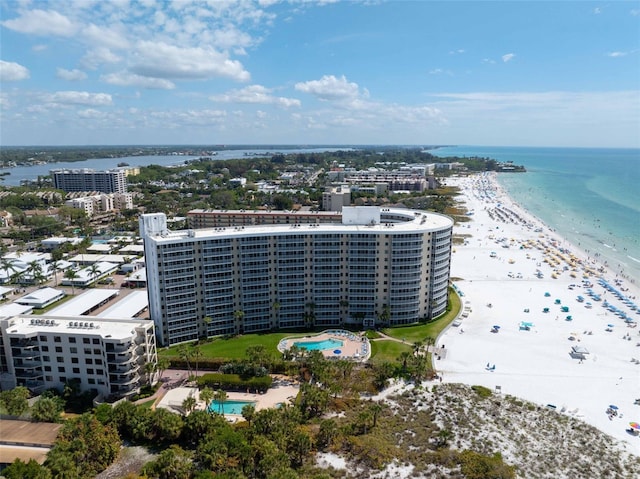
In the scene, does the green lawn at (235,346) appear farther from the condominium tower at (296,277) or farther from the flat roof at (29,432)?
the flat roof at (29,432)

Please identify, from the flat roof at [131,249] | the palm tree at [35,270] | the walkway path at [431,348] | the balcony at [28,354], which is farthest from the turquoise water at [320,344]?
the flat roof at [131,249]

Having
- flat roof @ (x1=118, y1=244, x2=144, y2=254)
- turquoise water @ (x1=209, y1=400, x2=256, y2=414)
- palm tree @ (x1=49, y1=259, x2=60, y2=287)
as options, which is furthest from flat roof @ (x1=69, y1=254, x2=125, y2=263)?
turquoise water @ (x1=209, y1=400, x2=256, y2=414)

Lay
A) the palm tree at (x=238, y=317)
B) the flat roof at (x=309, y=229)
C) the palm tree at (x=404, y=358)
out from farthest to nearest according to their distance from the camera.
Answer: the palm tree at (x=238, y=317) < the flat roof at (x=309, y=229) < the palm tree at (x=404, y=358)

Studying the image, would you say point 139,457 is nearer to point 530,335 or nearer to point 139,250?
point 530,335

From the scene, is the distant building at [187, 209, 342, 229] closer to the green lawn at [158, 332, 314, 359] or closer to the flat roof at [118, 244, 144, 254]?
the flat roof at [118, 244, 144, 254]

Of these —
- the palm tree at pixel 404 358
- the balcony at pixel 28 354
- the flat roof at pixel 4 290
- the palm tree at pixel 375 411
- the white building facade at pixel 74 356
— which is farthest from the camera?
the flat roof at pixel 4 290
